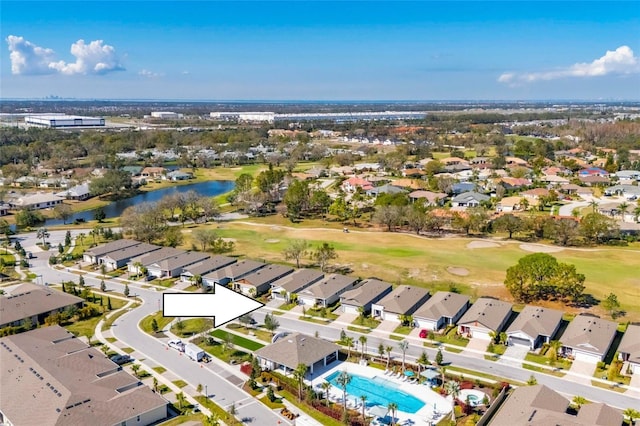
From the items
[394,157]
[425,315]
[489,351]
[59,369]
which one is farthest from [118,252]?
[394,157]

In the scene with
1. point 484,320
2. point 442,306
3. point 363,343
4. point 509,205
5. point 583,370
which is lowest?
point 583,370

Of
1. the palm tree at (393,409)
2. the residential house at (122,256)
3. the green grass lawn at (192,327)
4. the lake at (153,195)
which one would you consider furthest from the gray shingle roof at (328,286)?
the lake at (153,195)

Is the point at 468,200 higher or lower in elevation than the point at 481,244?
higher

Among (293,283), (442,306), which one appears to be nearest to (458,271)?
(442,306)

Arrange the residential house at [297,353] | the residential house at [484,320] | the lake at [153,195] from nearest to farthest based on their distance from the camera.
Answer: the residential house at [297,353]
the residential house at [484,320]
the lake at [153,195]

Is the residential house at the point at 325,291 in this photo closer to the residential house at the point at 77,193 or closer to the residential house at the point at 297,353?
the residential house at the point at 297,353

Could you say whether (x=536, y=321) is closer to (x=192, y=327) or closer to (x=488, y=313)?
(x=488, y=313)
